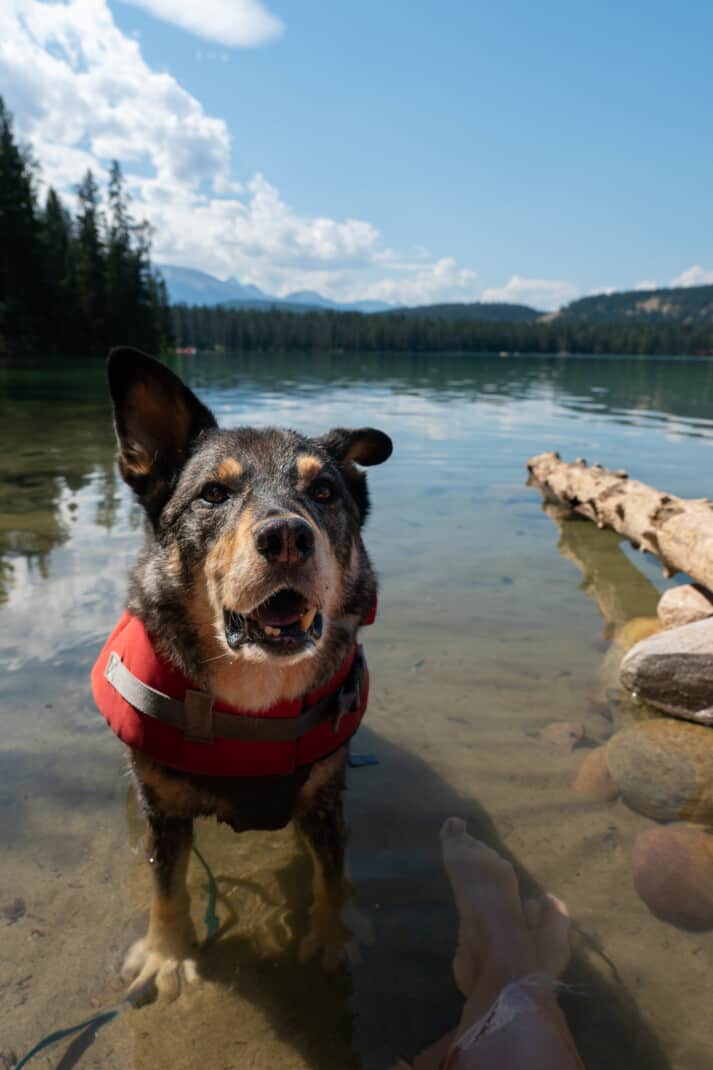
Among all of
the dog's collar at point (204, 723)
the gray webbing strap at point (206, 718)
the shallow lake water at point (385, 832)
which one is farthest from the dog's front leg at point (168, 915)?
the gray webbing strap at point (206, 718)

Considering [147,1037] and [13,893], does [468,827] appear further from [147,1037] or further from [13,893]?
[13,893]

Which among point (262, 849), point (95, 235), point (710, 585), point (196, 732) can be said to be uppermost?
point (95, 235)

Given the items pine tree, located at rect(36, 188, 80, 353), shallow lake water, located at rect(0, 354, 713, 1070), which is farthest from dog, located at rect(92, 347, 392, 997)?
pine tree, located at rect(36, 188, 80, 353)

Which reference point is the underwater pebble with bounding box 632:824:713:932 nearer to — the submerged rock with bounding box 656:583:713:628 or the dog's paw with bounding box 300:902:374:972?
the dog's paw with bounding box 300:902:374:972

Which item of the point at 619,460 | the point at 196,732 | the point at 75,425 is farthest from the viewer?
the point at 75,425

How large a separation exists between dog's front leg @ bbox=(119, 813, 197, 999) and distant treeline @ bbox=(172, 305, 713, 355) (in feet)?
531

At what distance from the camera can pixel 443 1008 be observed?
3.17m

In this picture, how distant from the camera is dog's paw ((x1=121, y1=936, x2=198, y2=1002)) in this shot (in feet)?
10.6

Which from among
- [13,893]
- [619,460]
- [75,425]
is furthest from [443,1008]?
[75,425]

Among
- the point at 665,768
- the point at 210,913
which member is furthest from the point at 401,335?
the point at 210,913

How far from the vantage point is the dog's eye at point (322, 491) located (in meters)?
3.60

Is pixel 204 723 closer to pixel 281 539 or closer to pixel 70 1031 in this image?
pixel 281 539

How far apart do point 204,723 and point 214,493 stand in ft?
3.95

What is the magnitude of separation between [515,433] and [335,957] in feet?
69.9
